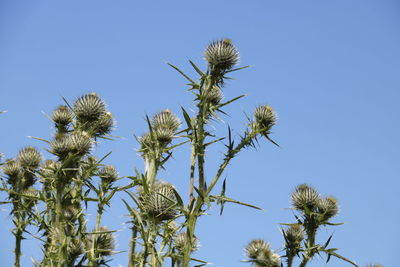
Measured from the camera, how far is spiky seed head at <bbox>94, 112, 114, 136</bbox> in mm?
7475

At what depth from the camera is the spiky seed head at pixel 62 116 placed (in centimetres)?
786

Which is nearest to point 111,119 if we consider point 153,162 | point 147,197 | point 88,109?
point 88,109

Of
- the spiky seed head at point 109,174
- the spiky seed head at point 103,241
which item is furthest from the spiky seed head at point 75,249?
the spiky seed head at point 109,174

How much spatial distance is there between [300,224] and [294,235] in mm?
229

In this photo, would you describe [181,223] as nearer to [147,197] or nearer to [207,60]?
[147,197]

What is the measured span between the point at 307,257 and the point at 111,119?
158 inches

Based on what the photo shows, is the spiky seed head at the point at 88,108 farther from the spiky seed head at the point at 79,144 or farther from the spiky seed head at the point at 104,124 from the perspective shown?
the spiky seed head at the point at 79,144

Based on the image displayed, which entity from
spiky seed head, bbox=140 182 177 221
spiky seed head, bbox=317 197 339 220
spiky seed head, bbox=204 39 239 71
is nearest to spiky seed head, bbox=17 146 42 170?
spiky seed head, bbox=140 182 177 221

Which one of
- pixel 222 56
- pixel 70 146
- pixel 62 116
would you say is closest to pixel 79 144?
pixel 70 146

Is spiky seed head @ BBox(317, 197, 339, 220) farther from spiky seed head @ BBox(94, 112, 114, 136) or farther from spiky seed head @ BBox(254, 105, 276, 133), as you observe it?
spiky seed head @ BBox(94, 112, 114, 136)

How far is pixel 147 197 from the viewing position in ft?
18.1

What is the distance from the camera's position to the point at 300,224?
703 cm

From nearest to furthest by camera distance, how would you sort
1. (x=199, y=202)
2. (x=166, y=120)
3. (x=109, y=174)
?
(x=199, y=202), (x=109, y=174), (x=166, y=120)

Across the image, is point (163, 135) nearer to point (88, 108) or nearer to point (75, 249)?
point (88, 108)
